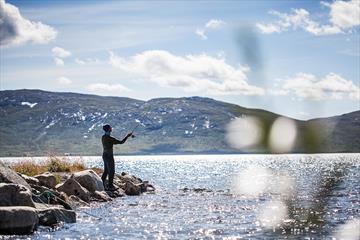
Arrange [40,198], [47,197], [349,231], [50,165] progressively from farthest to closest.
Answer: [50,165] → [47,197] → [40,198] → [349,231]

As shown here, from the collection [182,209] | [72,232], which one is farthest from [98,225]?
[182,209]

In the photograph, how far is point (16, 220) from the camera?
46.8 ft

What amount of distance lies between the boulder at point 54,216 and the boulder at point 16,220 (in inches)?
58.3

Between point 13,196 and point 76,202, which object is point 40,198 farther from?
point 76,202

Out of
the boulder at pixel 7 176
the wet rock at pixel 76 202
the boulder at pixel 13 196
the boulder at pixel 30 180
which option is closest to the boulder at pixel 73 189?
the wet rock at pixel 76 202

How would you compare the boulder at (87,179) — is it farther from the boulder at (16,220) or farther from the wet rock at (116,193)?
the boulder at (16,220)

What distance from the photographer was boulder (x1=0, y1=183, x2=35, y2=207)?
51.5 ft

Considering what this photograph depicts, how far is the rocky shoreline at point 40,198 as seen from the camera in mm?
14266

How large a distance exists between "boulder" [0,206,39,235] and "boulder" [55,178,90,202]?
31.2 ft

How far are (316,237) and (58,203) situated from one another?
36.8 feet

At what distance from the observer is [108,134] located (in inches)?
1104

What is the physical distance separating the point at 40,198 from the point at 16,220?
514 cm

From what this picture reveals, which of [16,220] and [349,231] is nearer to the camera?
[16,220]

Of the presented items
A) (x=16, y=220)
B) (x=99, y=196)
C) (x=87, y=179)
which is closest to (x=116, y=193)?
(x=87, y=179)
